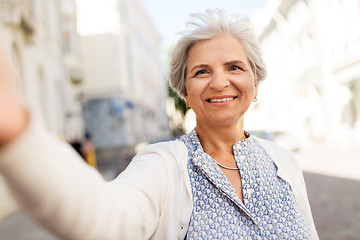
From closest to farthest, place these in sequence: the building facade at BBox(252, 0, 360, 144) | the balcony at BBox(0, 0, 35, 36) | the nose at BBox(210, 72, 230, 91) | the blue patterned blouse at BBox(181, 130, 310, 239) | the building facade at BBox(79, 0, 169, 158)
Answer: the blue patterned blouse at BBox(181, 130, 310, 239)
the nose at BBox(210, 72, 230, 91)
the balcony at BBox(0, 0, 35, 36)
the building facade at BBox(252, 0, 360, 144)
the building facade at BBox(79, 0, 169, 158)

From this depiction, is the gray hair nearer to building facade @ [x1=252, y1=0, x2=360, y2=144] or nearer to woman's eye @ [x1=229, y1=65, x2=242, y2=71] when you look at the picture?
woman's eye @ [x1=229, y1=65, x2=242, y2=71]

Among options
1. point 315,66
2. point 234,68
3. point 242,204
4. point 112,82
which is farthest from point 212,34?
point 112,82

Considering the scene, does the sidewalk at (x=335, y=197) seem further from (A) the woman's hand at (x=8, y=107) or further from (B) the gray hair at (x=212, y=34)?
(A) the woman's hand at (x=8, y=107)

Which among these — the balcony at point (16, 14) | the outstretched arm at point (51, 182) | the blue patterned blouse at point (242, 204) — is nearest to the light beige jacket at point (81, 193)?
the outstretched arm at point (51, 182)

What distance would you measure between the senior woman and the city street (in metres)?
3.28

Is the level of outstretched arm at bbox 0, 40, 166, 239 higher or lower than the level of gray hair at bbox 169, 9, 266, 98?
lower

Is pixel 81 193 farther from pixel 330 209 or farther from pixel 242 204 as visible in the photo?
pixel 330 209

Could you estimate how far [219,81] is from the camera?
4.69 feet

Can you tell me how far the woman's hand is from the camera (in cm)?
54

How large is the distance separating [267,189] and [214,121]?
0.36m

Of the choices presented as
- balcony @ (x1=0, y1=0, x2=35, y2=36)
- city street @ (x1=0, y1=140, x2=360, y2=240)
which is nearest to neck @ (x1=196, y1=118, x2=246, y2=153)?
city street @ (x1=0, y1=140, x2=360, y2=240)

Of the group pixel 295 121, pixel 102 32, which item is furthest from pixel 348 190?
pixel 102 32

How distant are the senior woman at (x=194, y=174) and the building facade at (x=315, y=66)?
14.7 meters

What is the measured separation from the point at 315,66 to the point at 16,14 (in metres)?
16.3
